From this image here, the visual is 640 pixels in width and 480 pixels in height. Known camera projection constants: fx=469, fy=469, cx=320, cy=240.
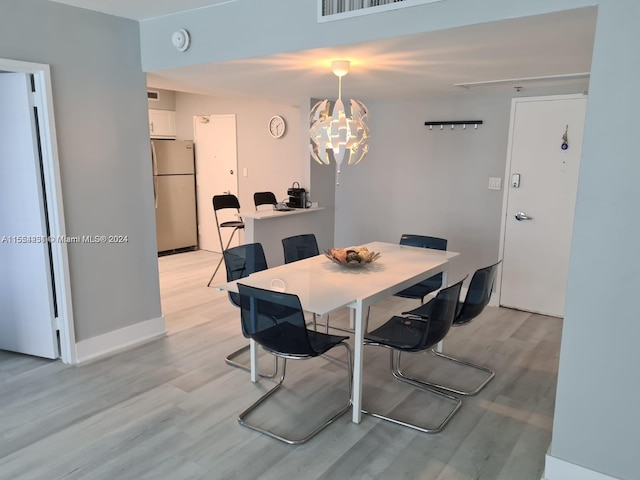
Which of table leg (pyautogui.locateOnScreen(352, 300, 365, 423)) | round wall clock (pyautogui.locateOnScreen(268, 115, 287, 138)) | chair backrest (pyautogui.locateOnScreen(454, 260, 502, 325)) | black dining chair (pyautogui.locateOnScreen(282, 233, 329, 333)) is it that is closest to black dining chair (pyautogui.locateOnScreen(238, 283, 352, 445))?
table leg (pyautogui.locateOnScreen(352, 300, 365, 423))

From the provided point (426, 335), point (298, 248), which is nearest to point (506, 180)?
point (298, 248)

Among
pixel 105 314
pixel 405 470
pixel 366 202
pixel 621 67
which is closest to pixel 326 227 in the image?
pixel 366 202

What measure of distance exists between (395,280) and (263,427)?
1.15m

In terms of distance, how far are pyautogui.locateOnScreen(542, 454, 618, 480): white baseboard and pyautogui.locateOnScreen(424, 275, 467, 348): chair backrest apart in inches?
31.0

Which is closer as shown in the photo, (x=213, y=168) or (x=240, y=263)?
(x=240, y=263)

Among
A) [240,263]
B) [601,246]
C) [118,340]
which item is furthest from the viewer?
[118,340]

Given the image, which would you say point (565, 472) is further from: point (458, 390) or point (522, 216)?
point (522, 216)

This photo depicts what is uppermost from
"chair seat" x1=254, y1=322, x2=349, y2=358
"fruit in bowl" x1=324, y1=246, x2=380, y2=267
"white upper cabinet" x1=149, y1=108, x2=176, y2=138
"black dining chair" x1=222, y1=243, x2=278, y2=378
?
"white upper cabinet" x1=149, y1=108, x2=176, y2=138

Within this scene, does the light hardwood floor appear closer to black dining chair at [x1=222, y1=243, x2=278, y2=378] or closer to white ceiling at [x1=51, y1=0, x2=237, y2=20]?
black dining chair at [x1=222, y1=243, x2=278, y2=378]

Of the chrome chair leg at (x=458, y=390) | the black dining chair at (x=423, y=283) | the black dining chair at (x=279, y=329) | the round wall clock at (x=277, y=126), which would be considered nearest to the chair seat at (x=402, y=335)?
the black dining chair at (x=279, y=329)

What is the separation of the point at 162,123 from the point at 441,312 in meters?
5.73

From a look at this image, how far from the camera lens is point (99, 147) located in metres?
3.33

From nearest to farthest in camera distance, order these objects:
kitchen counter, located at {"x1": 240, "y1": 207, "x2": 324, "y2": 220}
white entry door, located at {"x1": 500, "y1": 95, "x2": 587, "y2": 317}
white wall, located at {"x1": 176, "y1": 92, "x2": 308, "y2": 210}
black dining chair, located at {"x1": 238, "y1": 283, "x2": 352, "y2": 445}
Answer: black dining chair, located at {"x1": 238, "y1": 283, "x2": 352, "y2": 445}
white entry door, located at {"x1": 500, "y1": 95, "x2": 587, "y2": 317}
kitchen counter, located at {"x1": 240, "y1": 207, "x2": 324, "y2": 220}
white wall, located at {"x1": 176, "y1": 92, "x2": 308, "y2": 210}

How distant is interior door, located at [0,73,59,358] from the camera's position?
304 centimetres
